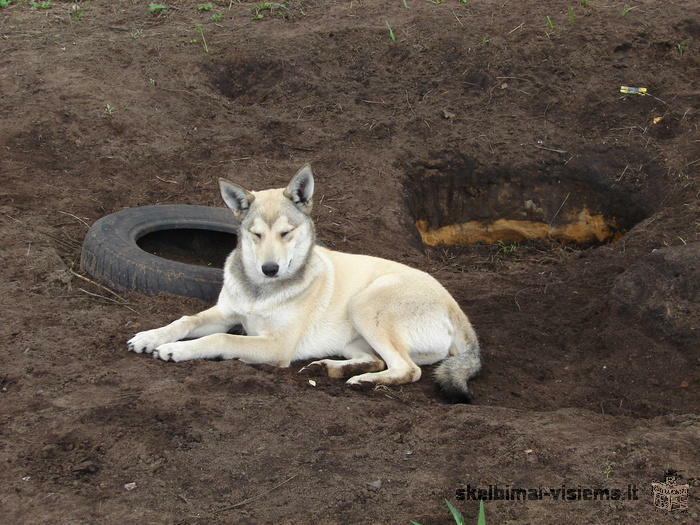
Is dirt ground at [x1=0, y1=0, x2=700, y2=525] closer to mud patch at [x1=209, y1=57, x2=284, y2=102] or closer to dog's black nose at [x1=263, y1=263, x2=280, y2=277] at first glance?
mud patch at [x1=209, y1=57, x2=284, y2=102]

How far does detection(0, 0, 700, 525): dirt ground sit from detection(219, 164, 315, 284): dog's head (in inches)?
29.5

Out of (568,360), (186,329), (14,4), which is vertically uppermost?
(14,4)

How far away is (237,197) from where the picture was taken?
5.48 m

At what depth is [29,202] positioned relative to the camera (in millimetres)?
7359

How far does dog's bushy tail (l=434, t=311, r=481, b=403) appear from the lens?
200 inches

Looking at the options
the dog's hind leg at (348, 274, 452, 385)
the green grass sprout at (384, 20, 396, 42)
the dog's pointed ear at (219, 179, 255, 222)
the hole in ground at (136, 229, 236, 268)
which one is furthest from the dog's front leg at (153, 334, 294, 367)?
the green grass sprout at (384, 20, 396, 42)

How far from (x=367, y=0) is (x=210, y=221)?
6095mm

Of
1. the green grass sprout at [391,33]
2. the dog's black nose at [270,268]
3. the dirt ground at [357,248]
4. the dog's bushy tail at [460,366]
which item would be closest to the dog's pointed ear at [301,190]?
the dog's black nose at [270,268]

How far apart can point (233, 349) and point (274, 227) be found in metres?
0.90

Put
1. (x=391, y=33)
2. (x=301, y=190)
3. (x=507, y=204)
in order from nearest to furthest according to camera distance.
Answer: (x=301, y=190), (x=507, y=204), (x=391, y=33)

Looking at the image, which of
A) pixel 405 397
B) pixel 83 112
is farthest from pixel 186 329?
pixel 83 112

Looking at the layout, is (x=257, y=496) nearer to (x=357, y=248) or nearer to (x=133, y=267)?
(x=133, y=267)

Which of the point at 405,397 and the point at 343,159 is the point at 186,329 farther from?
the point at 343,159

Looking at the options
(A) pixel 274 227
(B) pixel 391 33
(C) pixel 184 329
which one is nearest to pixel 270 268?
(A) pixel 274 227
